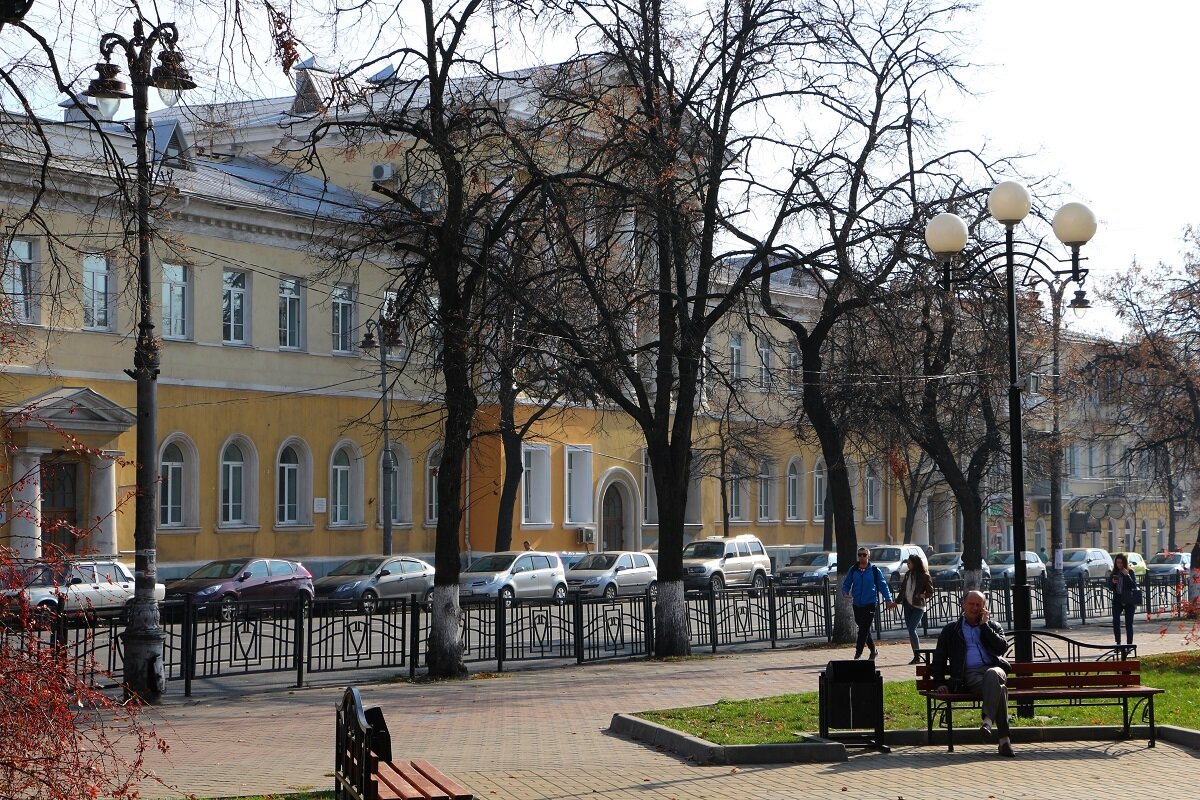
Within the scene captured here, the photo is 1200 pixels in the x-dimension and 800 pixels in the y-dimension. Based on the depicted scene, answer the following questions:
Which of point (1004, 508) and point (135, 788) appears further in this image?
point (1004, 508)

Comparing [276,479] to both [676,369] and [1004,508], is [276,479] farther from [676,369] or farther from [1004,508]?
[1004,508]

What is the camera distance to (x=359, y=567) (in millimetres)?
39906

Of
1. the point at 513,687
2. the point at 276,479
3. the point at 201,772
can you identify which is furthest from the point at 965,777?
the point at 276,479

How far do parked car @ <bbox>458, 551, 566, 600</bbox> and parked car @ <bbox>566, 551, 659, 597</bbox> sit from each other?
560 mm

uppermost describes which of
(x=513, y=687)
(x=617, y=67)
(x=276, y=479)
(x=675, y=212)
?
(x=617, y=67)

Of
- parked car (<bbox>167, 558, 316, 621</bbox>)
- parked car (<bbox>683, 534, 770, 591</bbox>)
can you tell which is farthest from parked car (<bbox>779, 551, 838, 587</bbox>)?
parked car (<bbox>167, 558, 316, 621</bbox>)

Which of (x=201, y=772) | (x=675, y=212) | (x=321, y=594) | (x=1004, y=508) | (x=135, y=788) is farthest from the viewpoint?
(x=1004, y=508)

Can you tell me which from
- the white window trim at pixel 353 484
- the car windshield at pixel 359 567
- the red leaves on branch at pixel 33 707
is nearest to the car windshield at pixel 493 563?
the car windshield at pixel 359 567

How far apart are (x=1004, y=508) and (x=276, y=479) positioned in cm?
3362

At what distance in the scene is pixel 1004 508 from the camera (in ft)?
210

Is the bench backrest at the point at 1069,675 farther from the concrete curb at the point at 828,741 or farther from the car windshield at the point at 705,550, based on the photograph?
the car windshield at the point at 705,550

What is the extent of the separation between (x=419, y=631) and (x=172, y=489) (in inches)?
780

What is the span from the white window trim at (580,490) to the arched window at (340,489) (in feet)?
31.0

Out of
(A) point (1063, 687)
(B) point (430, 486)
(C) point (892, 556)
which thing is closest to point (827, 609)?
(A) point (1063, 687)
